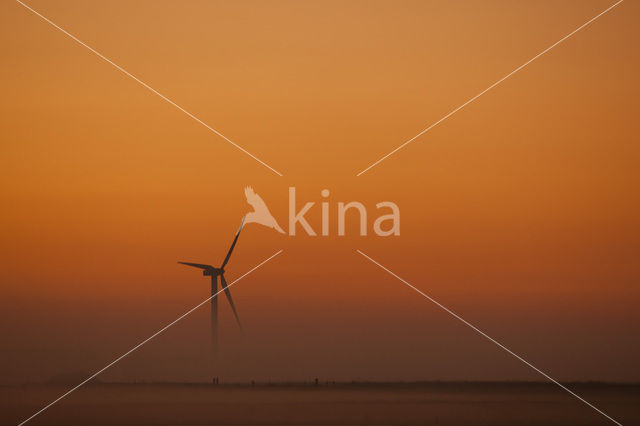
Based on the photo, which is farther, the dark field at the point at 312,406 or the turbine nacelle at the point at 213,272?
the turbine nacelle at the point at 213,272

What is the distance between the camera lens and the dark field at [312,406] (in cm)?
6009

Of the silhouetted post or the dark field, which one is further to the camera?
the silhouetted post

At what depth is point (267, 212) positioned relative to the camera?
73.8m

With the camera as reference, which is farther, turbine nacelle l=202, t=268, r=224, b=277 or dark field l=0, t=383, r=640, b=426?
turbine nacelle l=202, t=268, r=224, b=277

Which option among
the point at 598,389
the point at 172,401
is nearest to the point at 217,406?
the point at 172,401

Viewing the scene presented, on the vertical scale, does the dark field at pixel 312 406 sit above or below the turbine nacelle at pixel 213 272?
below

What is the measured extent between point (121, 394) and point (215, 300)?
1135 centimetres

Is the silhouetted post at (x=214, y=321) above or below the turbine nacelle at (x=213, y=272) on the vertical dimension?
below

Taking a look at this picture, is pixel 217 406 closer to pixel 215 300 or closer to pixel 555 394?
pixel 215 300

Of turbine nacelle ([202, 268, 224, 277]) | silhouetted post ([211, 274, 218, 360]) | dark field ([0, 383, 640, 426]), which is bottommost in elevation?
dark field ([0, 383, 640, 426])

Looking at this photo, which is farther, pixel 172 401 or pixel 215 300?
pixel 215 300

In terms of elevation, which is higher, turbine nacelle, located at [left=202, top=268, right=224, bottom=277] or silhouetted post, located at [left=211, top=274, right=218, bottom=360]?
turbine nacelle, located at [left=202, top=268, right=224, bottom=277]

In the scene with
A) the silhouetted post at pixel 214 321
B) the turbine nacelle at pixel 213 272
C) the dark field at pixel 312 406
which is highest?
the turbine nacelle at pixel 213 272

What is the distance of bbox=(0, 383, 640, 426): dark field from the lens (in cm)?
6009
